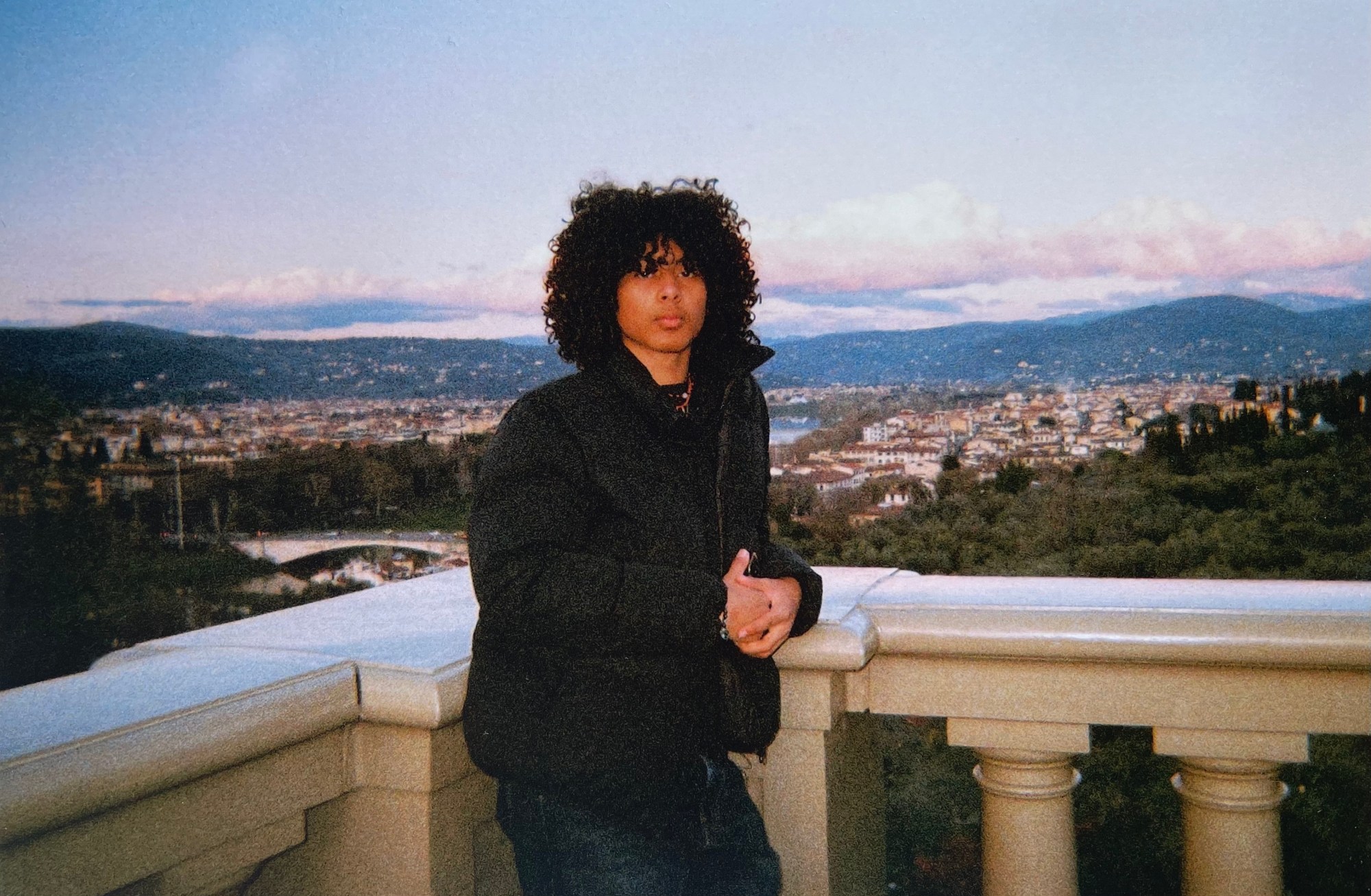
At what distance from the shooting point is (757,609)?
44.9 inches

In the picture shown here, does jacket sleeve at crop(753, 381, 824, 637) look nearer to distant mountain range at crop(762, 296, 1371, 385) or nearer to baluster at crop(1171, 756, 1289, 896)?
baluster at crop(1171, 756, 1289, 896)

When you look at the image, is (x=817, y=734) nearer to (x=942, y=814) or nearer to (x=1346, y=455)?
(x=942, y=814)

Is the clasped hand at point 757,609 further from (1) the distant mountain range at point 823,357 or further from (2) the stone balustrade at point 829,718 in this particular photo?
(1) the distant mountain range at point 823,357

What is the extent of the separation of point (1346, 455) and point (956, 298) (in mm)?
1582

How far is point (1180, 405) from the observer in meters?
3.75

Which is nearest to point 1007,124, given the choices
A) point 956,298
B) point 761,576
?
point 956,298

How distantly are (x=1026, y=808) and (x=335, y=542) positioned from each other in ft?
6.68

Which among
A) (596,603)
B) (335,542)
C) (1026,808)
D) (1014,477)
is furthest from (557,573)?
(1014,477)

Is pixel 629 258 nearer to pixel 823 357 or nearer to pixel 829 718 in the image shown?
pixel 829 718

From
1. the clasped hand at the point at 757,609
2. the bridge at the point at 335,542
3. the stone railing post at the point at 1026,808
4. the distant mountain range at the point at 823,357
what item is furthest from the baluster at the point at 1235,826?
the bridge at the point at 335,542

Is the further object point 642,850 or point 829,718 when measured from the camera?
point 829,718

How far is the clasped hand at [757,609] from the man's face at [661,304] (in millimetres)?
318

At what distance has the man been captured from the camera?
3.51 feet

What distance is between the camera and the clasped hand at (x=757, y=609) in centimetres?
114
